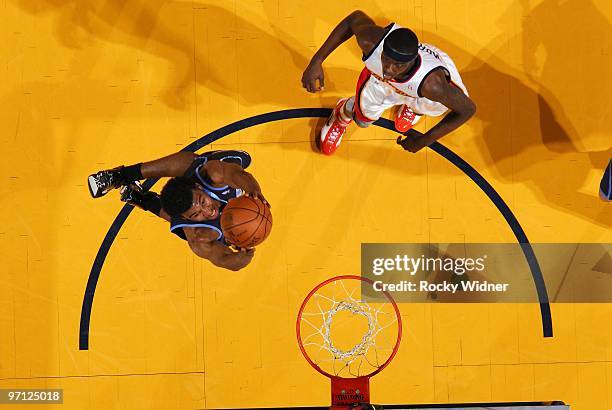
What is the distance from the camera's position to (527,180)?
5355 millimetres

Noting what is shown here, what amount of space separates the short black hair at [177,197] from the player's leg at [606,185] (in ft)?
10.8

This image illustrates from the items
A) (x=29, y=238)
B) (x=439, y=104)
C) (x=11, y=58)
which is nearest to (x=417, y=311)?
(x=439, y=104)

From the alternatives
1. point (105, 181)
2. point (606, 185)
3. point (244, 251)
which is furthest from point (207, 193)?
point (606, 185)

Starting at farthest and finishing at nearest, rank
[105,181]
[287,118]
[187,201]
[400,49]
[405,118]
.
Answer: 1. [287,118]
2. [405,118]
3. [105,181]
4. [187,201]
5. [400,49]

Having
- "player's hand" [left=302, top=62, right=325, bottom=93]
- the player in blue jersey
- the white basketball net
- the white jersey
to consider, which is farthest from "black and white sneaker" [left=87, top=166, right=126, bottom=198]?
the white jersey

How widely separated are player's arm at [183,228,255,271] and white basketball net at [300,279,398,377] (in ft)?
2.82

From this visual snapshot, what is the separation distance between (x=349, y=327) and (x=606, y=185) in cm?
236

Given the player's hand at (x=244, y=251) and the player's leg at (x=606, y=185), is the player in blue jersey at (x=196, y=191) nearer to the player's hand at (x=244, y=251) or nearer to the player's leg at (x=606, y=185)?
the player's hand at (x=244, y=251)

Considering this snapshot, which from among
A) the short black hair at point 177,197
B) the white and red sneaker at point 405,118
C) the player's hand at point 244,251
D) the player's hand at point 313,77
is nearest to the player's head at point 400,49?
the player's hand at point 313,77

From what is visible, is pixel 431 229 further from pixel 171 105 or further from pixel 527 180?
pixel 171 105

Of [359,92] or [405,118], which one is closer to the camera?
[359,92]

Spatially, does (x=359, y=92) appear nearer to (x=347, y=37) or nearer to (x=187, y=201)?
(x=347, y=37)

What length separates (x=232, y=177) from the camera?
4.22 metres

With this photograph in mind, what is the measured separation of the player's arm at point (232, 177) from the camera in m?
4.16
